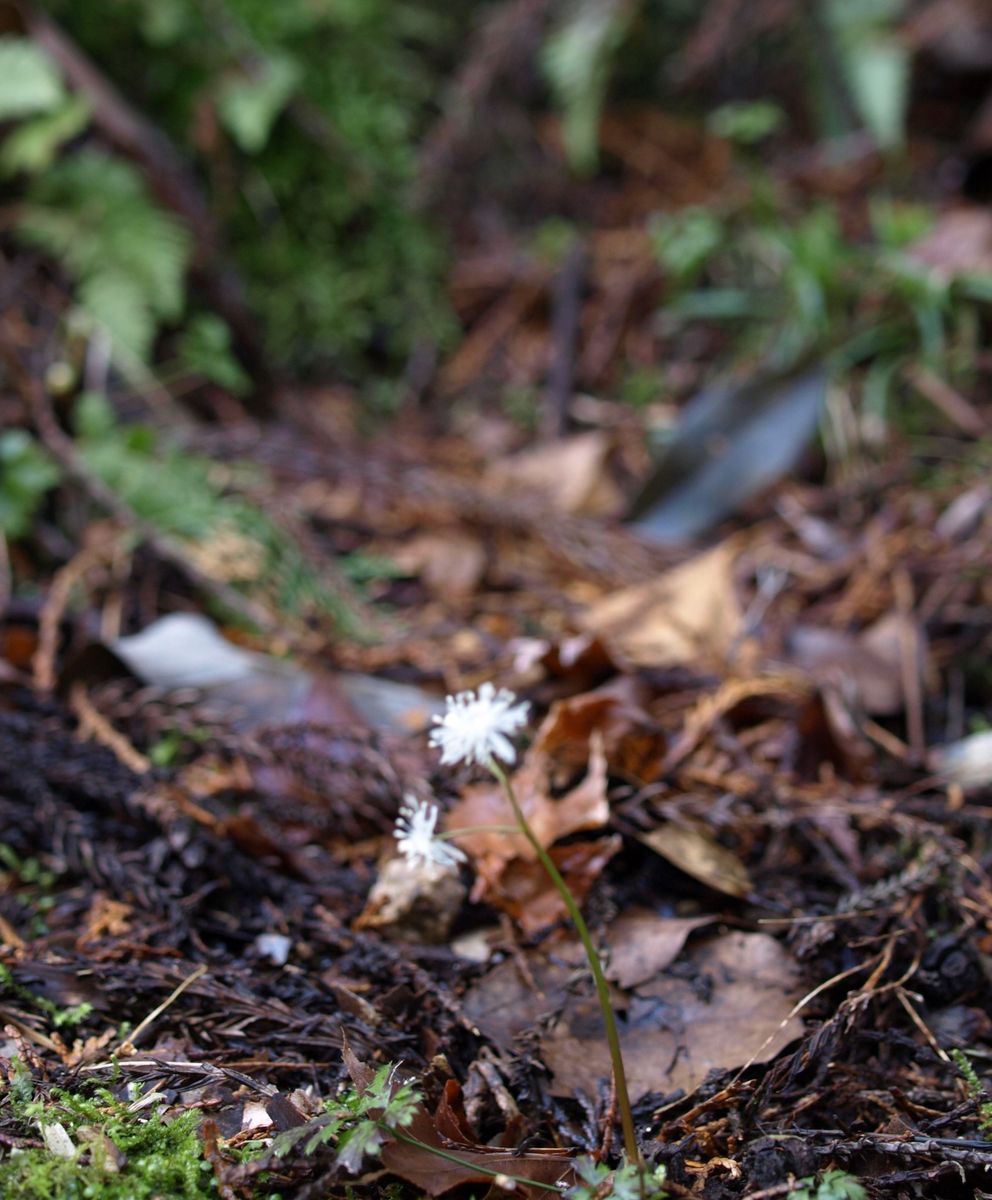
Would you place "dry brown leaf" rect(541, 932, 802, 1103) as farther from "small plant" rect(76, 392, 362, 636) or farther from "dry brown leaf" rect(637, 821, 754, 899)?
"small plant" rect(76, 392, 362, 636)

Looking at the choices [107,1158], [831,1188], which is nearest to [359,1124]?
[107,1158]

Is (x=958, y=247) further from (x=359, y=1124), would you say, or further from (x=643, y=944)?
(x=359, y=1124)

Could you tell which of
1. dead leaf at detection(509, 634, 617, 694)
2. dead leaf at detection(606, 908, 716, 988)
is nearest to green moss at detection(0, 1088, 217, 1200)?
dead leaf at detection(606, 908, 716, 988)

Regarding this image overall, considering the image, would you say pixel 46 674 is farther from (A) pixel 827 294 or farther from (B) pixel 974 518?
(A) pixel 827 294

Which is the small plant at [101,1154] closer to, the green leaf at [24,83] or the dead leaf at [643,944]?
the dead leaf at [643,944]

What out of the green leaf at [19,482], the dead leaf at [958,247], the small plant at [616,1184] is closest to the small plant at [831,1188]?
the small plant at [616,1184]

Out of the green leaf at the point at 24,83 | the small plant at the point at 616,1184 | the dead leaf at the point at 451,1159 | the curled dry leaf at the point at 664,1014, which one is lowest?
the curled dry leaf at the point at 664,1014

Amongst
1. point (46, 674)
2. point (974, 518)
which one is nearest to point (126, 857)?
point (46, 674)
